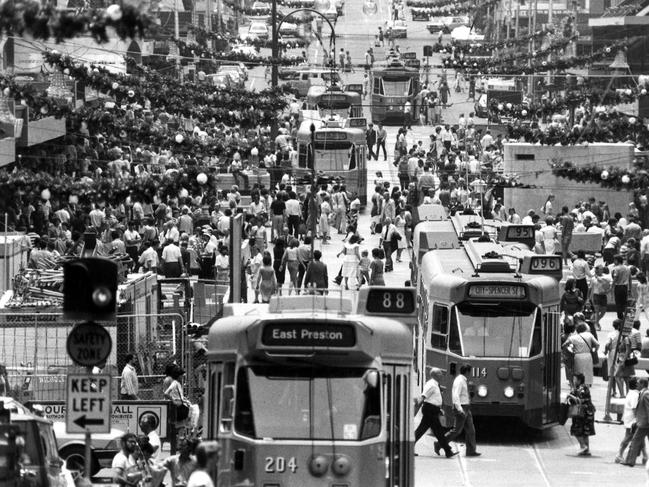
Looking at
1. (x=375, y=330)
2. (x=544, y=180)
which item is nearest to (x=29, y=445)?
(x=375, y=330)

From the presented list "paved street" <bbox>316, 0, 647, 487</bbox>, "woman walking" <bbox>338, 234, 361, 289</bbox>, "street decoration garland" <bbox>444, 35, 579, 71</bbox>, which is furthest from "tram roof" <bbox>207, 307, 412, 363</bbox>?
"street decoration garland" <bbox>444, 35, 579, 71</bbox>

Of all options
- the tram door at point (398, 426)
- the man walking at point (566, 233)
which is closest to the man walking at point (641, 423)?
the tram door at point (398, 426)

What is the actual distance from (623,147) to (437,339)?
95.5 ft

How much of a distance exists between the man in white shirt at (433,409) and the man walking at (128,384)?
3852 millimetres

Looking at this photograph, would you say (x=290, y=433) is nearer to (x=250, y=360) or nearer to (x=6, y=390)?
(x=250, y=360)

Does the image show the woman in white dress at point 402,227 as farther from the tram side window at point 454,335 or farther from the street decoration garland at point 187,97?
the tram side window at point 454,335

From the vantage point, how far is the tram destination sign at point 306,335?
18.3 metres

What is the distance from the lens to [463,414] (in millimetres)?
26219

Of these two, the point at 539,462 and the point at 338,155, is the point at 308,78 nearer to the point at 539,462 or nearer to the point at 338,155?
the point at 338,155

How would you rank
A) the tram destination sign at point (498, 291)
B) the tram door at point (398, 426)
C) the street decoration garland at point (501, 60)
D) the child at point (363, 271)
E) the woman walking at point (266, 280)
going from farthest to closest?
the street decoration garland at point (501, 60) < the child at point (363, 271) < the woman walking at point (266, 280) < the tram destination sign at point (498, 291) < the tram door at point (398, 426)

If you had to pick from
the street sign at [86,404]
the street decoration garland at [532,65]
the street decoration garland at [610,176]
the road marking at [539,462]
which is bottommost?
the road marking at [539,462]

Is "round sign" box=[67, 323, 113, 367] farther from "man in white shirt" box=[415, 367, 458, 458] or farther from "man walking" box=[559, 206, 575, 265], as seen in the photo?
"man walking" box=[559, 206, 575, 265]

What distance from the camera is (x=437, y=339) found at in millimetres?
27969

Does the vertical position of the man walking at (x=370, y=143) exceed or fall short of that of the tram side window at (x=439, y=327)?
it exceeds it
